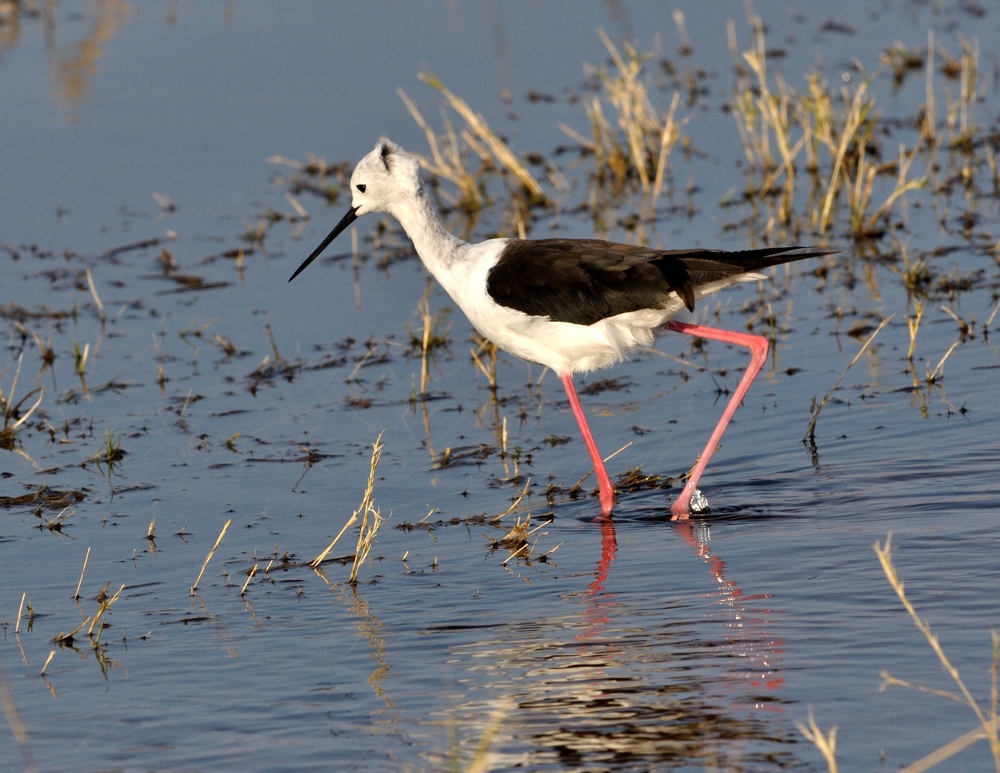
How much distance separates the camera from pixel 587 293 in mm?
5508

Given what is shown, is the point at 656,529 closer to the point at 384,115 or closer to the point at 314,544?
the point at 314,544

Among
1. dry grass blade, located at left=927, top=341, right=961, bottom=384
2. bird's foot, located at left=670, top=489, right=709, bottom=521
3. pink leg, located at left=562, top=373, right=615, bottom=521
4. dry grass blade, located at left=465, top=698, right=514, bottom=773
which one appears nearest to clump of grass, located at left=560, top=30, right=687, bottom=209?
dry grass blade, located at left=927, top=341, right=961, bottom=384

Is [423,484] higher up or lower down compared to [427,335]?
lower down

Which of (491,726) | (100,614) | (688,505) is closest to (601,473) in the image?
(688,505)

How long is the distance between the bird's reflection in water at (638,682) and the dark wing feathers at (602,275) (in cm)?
121

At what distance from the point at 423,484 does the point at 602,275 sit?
1081 millimetres

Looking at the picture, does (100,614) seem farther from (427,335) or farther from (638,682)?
(427,335)

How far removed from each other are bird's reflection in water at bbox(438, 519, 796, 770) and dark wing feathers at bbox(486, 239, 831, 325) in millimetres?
1215

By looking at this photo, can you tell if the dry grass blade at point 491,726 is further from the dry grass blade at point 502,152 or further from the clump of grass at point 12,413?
the dry grass blade at point 502,152

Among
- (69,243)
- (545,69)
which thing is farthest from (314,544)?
(545,69)

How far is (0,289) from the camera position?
834 cm

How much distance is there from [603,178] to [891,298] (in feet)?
8.99

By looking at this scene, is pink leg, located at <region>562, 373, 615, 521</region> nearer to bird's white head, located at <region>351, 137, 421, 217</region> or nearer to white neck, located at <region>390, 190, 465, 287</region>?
white neck, located at <region>390, 190, 465, 287</region>

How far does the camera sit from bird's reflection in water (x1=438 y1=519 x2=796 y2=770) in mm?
3533
